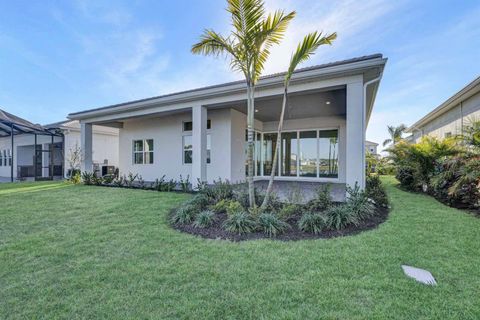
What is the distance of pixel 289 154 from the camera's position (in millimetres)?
12055

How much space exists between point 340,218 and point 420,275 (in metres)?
1.74

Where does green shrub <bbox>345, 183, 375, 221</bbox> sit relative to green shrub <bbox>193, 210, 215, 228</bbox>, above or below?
above

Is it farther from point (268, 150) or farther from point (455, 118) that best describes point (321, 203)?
point (455, 118)

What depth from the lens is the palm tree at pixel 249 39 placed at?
4.77 metres

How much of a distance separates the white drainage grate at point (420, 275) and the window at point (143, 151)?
37.2 ft

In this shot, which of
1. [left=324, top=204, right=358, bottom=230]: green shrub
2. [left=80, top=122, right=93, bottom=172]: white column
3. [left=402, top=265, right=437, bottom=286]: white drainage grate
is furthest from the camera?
[left=80, top=122, right=93, bottom=172]: white column

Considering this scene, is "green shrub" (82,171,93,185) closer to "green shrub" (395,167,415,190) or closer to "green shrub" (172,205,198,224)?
"green shrub" (172,205,198,224)

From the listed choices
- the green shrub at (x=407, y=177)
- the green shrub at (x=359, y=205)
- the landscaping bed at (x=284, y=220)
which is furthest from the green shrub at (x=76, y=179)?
the green shrub at (x=407, y=177)

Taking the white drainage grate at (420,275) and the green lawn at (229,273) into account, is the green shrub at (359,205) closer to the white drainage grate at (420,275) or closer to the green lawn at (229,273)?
the green lawn at (229,273)

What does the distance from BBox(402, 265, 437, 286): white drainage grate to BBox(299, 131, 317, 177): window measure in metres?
8.76

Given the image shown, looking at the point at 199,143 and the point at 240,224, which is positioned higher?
the point at 199,143

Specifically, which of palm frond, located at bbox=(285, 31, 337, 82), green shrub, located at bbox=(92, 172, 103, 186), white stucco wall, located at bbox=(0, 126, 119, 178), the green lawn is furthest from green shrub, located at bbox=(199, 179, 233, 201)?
white stucco wall, located at bbox=(0, 126, 119, 178)

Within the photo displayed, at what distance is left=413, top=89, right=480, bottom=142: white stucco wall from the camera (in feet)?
28.6

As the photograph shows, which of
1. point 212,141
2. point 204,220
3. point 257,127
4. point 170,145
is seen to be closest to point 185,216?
point 204,220
